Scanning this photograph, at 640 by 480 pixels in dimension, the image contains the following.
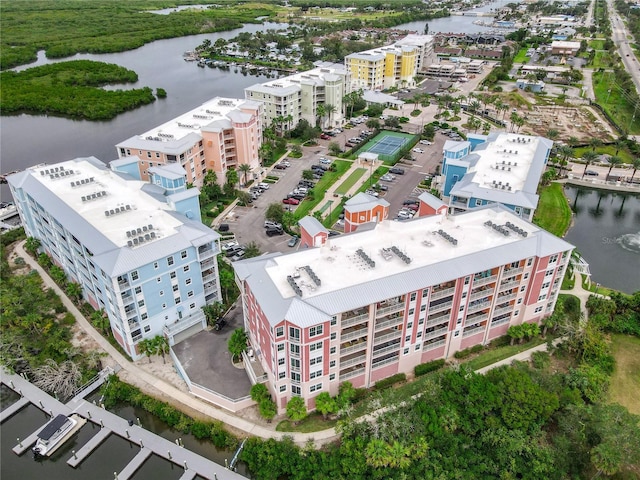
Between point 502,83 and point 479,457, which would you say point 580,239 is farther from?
point 502,83

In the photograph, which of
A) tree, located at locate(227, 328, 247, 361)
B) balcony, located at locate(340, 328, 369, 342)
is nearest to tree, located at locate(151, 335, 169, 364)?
tree, located at locate(227, 328, 247, 361)

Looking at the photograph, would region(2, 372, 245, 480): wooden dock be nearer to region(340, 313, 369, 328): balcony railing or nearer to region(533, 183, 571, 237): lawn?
region(340, 313, 369, 328): balcony railing

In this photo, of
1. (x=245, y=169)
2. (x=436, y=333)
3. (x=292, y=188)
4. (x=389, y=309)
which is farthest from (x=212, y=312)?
(x=292, y=188)

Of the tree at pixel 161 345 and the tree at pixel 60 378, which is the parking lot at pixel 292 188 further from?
the tree at pixel 60 378

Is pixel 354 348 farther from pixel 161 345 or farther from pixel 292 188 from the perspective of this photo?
pixel 292 188

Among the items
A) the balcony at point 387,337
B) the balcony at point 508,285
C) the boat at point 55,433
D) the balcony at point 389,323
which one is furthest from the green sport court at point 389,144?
the boat at point 55,433

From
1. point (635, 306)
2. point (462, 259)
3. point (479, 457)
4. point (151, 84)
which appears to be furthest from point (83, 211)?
point (151, 84)

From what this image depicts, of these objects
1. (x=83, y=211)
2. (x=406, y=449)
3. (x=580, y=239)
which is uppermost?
→ (x=83, y=211)
